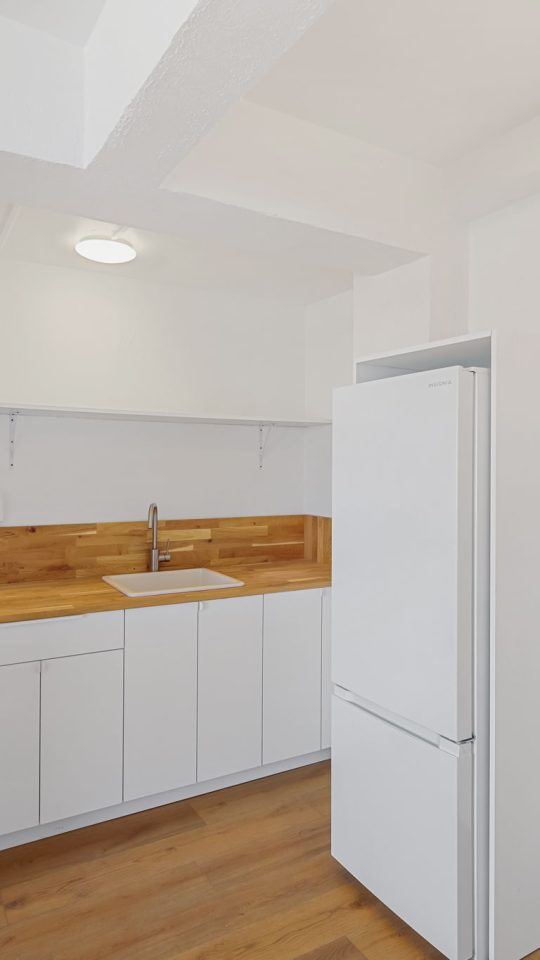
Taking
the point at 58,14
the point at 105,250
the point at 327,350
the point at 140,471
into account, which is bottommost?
the point at 140,471

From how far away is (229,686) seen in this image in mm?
2807

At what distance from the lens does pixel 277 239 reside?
7.28 feet

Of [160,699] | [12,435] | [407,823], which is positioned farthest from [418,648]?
[12,435]

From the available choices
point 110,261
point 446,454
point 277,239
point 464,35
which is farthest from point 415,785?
point 110,261

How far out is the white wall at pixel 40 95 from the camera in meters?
1.62

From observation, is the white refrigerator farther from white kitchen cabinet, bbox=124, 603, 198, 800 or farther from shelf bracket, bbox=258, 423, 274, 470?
shelf bracket, bbox=258, 423, 274, 470

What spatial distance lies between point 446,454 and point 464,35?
1.05 metres

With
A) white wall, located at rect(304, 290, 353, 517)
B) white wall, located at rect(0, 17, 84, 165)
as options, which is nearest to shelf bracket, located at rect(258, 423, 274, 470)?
white wall, located at rect(304, 290, 353, 517)

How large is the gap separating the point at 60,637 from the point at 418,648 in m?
1.36

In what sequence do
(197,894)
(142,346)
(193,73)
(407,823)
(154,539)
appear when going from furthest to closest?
(142,346) → (154,539) → (197,894) → (407,823) → (193,73)

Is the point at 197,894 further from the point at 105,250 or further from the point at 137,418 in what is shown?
the point at 105,250

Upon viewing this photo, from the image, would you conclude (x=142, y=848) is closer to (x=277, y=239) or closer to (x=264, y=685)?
(x=264, y=685)

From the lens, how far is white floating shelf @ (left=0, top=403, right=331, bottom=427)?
9.01 ft

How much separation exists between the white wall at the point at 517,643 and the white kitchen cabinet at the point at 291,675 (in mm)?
1293
